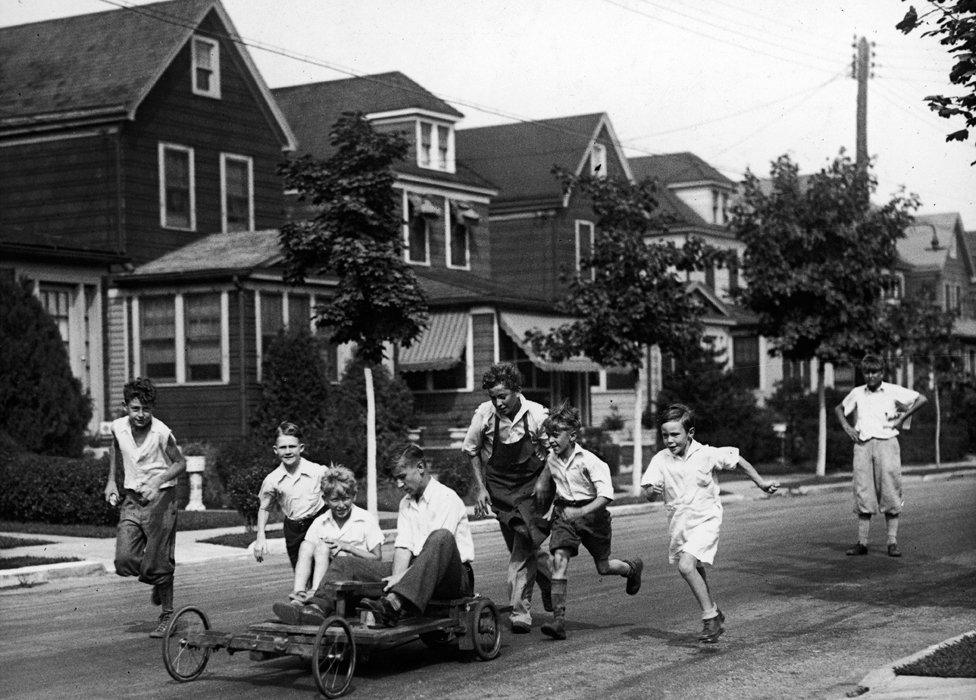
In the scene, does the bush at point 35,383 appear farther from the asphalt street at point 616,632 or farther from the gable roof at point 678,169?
the gable roof at point 678,169

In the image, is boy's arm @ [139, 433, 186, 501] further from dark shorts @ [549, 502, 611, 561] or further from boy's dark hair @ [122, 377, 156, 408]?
Answer: dark shorts @ [549, 502, 611, 561]

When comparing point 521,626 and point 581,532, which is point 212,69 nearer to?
point 581,532

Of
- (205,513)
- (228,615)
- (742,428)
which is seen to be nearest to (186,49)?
(205,513)

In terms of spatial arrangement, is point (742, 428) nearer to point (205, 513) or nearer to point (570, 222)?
point (570, 222)

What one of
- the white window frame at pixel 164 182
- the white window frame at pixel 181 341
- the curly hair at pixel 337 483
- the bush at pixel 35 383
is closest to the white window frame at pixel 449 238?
the white window frame at pixel 164 182

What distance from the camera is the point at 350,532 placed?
9.66 metres

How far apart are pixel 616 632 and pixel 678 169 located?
4981cm

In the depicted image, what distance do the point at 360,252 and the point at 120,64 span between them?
14.6 m

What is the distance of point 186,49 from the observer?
1331 inches

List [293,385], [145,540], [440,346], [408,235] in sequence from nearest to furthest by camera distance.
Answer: [145,540] < [293,385] < [440,346] < [408,235]

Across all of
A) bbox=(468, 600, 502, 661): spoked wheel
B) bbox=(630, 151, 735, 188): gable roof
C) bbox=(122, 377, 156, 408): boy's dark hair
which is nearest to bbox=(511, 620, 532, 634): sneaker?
bbox=(468, 600, 502, 661): spoked wheel

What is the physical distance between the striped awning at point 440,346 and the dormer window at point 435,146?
6.45m

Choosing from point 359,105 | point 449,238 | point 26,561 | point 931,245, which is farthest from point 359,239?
point 931,245

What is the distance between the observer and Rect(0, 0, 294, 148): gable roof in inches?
1270
